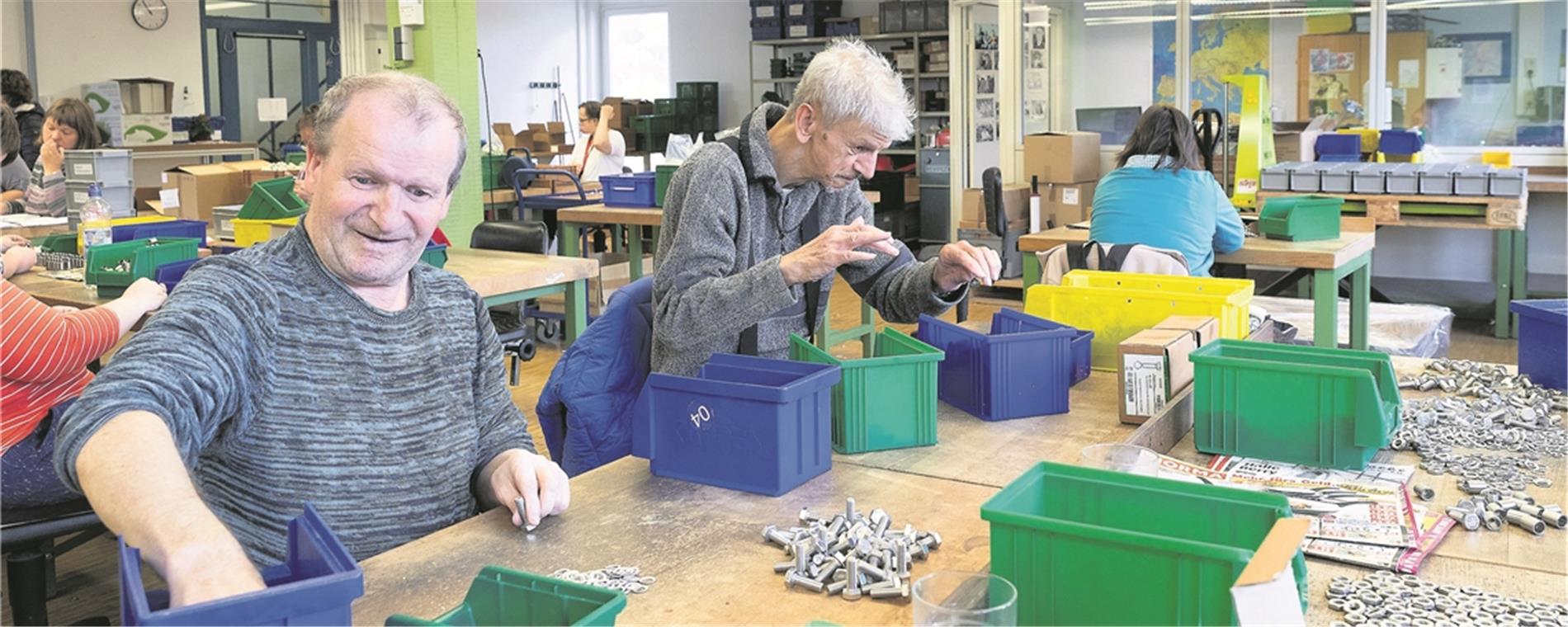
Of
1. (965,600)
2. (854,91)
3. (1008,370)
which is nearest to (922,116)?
(854,91)

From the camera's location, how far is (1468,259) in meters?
7.84

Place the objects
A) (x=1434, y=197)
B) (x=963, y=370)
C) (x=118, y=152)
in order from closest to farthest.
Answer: (x=963, y=370)
(x=118, y=152)
(x=1434, y=197)

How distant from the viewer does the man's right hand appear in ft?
7.86

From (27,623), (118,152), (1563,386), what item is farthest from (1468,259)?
(27,623)

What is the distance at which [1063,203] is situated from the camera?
325 inches

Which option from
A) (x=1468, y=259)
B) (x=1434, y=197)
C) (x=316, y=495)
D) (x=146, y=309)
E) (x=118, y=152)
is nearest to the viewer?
(x=316, y=495)

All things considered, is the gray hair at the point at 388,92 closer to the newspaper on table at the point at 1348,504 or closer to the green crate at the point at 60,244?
the newspaper on table at the point at 1348,504

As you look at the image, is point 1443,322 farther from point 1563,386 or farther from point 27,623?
point 27,623

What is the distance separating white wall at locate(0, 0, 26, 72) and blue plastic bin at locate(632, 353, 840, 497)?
9.92m

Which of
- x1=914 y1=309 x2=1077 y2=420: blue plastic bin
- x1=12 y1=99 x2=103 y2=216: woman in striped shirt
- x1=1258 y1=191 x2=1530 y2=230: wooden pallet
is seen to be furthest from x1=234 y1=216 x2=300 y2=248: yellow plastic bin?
x1=1258 y1=191 x2=1530 y2=230: wooden pallet

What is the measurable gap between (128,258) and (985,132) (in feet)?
→ 23.2

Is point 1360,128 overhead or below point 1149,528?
overhead

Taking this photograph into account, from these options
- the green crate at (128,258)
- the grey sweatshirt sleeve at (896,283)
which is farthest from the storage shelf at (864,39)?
the grey sweatshirt sleeve at (896,283)

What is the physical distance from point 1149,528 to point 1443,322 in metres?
4.51
